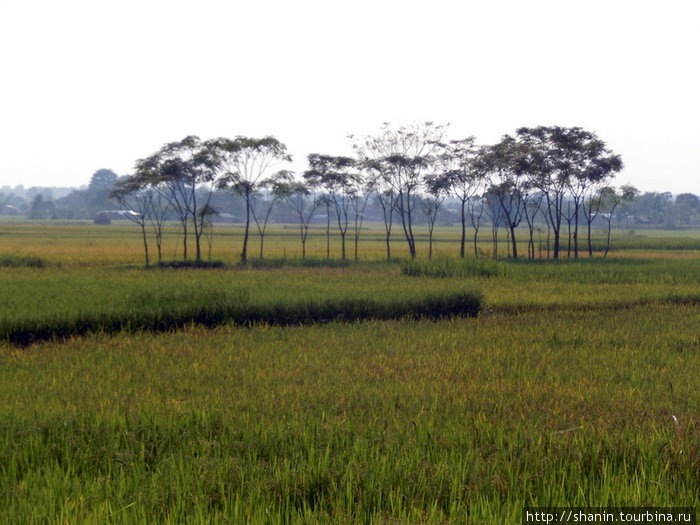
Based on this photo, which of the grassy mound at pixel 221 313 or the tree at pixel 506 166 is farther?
the tree at pixel 506 166

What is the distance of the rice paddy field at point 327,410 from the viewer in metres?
4.40

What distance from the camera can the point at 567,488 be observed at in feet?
15.2

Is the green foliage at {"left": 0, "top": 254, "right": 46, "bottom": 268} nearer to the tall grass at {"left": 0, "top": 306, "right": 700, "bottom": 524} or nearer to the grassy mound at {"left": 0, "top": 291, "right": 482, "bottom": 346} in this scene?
the grassy mound at {"left": 0, "top": 291, "right": 482, "bottom": 346}

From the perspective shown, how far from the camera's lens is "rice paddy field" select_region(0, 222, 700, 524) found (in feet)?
14.4

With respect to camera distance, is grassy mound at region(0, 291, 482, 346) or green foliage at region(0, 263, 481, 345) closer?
grassy mound at region(0, 291, 482, 346)

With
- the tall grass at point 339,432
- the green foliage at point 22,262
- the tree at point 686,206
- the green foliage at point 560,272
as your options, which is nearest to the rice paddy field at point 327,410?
the tall grass at point 339,432

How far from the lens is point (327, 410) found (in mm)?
6438

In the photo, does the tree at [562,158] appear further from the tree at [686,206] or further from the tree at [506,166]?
the tree at [686,206]

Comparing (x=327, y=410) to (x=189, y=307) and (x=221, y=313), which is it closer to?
(x=221, y=313)

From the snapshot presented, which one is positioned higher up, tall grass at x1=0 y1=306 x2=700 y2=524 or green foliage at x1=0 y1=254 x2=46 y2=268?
green foliage at x1=0 y1=254 x2=46 y2=268

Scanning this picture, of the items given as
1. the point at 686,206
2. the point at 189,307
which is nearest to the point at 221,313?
the point at 189,307

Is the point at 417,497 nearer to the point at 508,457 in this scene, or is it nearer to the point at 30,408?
the point at 508,457

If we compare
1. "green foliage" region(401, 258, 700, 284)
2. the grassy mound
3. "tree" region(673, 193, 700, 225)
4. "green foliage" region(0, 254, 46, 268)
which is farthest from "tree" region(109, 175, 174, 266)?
"tree" region(673, 193, 700, 225)

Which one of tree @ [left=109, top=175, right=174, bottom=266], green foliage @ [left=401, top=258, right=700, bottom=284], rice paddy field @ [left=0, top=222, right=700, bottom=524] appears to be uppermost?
tree @ [left=109, top=175, right=174, bottom=266]
